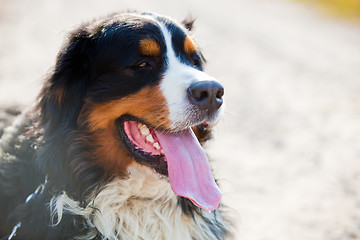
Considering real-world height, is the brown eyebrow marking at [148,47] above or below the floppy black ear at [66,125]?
above

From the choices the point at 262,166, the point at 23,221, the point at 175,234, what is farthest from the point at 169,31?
the point at 262,166

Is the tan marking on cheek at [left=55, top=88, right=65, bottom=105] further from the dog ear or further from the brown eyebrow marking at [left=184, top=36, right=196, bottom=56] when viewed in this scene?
the dog ear

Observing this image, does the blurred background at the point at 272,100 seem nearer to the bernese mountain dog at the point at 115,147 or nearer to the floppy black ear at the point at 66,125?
the floppy black ear at the point at 66,125

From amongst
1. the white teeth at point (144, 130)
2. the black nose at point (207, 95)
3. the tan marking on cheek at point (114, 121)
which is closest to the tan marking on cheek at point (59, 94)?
the tan marking on cheek at point (114, 121)

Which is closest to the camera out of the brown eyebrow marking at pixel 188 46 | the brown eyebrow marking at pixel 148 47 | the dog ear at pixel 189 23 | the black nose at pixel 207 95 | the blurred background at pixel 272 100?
Answer: the black nose at pixel 207 95

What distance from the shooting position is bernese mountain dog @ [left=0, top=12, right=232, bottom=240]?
2.69 metres

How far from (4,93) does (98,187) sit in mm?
5092

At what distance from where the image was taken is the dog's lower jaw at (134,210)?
106 inches

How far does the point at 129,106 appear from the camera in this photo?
2.74 metres

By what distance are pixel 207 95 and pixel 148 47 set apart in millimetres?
548

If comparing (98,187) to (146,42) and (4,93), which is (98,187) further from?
(4,93)

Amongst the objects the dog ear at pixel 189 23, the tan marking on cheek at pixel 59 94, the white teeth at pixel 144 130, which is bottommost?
the white teeth at pixel 144 130

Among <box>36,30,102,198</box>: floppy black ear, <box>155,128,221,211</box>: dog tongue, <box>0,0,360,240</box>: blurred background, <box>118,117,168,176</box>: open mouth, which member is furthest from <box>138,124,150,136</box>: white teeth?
<box>0,0,360,240</box>: blurred background

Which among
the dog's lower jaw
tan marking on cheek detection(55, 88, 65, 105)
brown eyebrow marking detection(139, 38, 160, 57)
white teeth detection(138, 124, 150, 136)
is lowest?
the dog's lower jaw
